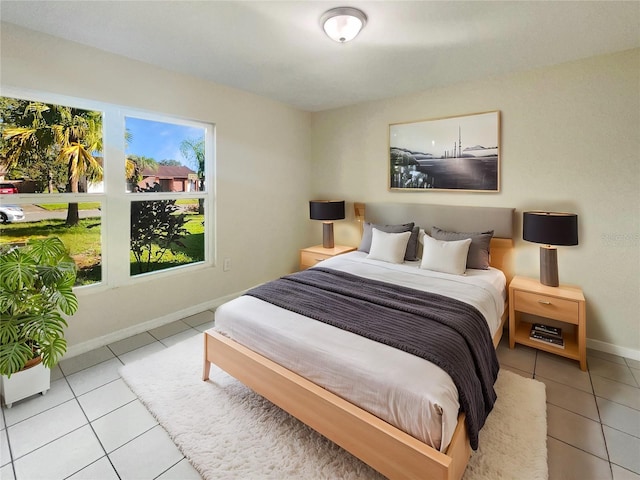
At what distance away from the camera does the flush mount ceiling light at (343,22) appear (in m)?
2.01

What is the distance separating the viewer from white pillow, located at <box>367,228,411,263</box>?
3326mm

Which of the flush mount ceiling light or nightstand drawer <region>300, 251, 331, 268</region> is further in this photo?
nightstand drawer <region>300, 251, 331, 268</region>

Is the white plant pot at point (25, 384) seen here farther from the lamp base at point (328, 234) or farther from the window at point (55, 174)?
the lamp base at point (328, 234)

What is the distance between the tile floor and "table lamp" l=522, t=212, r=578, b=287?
2.37 feet

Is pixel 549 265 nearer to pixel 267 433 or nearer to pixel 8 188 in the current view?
pixel 267 433

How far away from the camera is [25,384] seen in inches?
81.4

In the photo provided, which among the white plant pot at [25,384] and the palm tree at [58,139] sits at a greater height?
the palm tree at [58,139]

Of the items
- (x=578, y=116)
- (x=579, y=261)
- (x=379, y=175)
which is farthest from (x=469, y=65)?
(x=579, y=261)

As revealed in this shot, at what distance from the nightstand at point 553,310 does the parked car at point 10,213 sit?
3.97 m

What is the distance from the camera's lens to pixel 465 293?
2.42 metres

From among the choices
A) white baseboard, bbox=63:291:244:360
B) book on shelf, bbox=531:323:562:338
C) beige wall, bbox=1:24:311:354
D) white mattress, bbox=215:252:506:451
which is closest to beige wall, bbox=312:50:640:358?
book on shelf, bbox=531:323:562:338

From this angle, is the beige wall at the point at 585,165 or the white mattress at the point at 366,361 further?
the beige wall at the point at 585,165

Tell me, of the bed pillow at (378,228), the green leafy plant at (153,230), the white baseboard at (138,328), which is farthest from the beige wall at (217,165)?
the bed pillow at (378,228)

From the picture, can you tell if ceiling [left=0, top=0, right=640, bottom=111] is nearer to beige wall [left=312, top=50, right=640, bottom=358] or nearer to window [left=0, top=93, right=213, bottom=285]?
beige wall [left=312, top=50, right=640, bottom=358]
